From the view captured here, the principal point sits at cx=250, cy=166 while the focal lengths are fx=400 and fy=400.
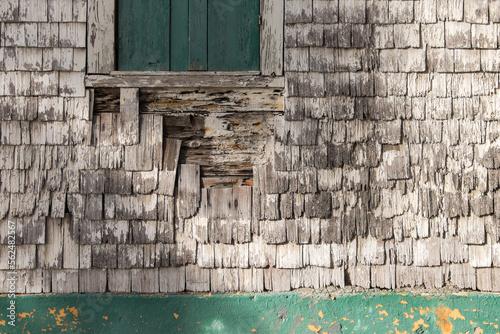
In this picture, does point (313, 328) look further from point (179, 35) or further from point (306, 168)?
point (179, 35)

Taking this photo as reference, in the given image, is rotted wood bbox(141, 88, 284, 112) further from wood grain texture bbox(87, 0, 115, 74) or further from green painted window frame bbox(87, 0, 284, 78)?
wood grain texture bbox(87, 0, 115, 74)

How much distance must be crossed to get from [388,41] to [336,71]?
38cm

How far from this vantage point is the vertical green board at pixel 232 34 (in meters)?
2.64

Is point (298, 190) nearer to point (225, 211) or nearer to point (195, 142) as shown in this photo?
point (225, 211)

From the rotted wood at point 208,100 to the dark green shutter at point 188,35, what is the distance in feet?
0.54

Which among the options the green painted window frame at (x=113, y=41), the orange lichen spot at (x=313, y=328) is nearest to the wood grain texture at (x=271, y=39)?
the green painted window frame at (x=113, y=41)

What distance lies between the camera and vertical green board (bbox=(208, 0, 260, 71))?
2.64 metres

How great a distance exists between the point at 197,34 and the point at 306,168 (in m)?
1.14

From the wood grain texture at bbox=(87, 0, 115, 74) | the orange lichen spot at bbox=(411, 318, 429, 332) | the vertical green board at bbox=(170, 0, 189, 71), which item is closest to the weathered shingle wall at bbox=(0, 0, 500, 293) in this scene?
Result: the wood grain texture at bbox=(87, 0, 115, 74)

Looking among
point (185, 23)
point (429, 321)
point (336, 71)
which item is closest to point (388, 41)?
point (336, 71)

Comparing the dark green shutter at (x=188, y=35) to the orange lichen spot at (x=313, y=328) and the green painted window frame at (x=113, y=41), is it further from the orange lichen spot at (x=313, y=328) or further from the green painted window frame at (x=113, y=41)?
the orange lichen spot at (x=313, y=328)

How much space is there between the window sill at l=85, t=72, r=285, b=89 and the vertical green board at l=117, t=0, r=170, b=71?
4.1 inches

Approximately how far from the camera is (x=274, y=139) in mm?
2592

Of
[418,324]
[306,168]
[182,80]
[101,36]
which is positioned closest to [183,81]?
[182,80]
